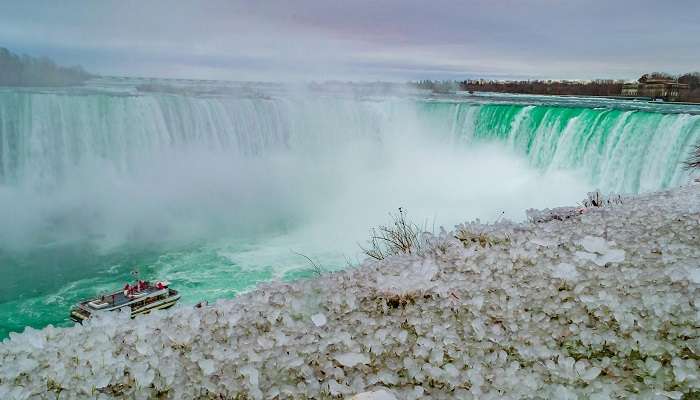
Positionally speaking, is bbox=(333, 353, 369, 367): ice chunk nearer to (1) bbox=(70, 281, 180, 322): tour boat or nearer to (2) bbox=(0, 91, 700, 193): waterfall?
(1) bbox=(70, 281, 180, 322): tour boat

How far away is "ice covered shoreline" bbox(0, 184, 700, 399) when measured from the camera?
2359 mm

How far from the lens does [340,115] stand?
26719 mm

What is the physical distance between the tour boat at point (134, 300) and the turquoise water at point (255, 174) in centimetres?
108

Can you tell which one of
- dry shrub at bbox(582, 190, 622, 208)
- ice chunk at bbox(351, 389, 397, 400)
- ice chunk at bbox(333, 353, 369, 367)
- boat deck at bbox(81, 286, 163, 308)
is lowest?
boat deck at bbox(81, 286, 163, 308)

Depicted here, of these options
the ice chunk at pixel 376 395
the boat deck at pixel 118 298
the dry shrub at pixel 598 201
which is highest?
the dry shrub at pixel 598 201

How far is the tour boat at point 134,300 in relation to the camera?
35.3 ft

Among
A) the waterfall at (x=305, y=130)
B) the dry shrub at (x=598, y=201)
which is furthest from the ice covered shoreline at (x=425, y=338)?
the waterfall at (x=305, y=130)

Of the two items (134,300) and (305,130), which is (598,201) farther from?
(305,130)

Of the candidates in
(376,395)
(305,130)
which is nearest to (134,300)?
(376,395)

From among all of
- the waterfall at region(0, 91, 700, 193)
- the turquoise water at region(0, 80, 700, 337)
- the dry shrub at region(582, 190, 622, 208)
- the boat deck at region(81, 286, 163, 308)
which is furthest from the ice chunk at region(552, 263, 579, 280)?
the waterfall at region(0, 91, 700, 193)

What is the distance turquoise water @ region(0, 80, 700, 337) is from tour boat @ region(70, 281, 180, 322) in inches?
42.5

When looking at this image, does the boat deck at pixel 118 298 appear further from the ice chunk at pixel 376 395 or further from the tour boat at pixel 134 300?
the ice chunk at pixel 376 395

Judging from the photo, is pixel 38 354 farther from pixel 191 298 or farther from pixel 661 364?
pixel 191 298

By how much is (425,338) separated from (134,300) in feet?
32.7
